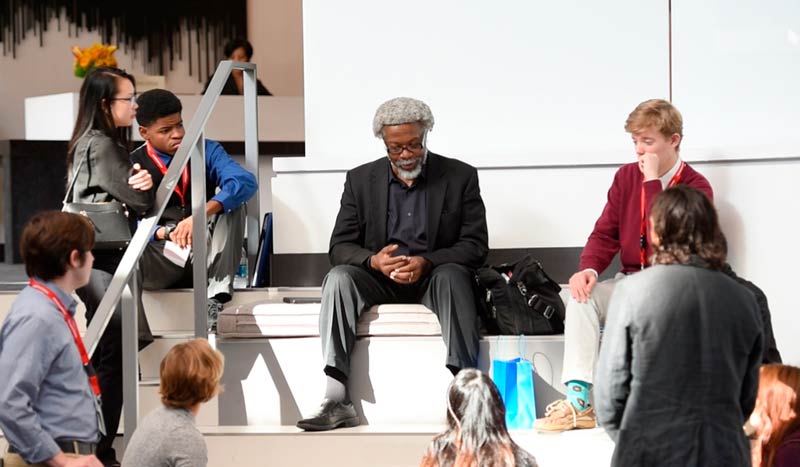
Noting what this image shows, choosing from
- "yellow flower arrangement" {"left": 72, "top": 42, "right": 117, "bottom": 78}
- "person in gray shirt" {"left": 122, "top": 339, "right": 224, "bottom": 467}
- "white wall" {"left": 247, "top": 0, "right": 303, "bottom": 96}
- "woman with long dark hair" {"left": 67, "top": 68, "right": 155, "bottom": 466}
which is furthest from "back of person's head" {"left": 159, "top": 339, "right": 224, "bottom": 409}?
"white wall" {"left": 247, "top": 0, "right": 303, "bottom": 96}

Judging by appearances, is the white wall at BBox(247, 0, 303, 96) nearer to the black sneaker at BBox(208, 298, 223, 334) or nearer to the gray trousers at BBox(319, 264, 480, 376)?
the black sneaker at BBox(208, 298, 223, 334)

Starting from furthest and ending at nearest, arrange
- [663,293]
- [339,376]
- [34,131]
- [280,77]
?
Result: 1. [280,77]
2. [34,131]
3. [339,376]
4. [663,293]

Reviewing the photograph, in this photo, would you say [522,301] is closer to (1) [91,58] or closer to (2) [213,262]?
(2) [213,262]

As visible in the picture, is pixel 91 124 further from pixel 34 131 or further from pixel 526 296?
pixel 34 131

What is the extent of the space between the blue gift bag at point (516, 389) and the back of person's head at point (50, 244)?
1798 mm

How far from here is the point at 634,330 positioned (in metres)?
2.98

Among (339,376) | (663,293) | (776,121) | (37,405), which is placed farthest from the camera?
(776,121)

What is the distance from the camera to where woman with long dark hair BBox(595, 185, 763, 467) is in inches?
117

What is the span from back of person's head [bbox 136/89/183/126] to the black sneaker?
0.73 m

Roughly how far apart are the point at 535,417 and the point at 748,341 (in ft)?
5.69

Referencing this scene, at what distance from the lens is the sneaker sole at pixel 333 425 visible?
4543mm

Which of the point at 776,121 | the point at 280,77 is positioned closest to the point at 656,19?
the point at 776,121

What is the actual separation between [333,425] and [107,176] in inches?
45.1

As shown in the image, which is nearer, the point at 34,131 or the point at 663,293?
the point at 663,293
